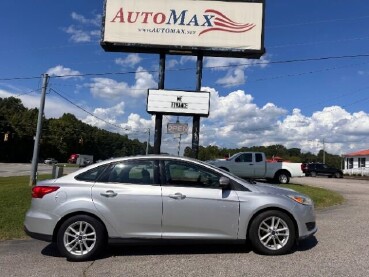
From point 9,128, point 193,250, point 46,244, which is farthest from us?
point 9,128

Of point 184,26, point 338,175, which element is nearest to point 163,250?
point 184,26

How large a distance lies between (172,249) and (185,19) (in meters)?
12.8

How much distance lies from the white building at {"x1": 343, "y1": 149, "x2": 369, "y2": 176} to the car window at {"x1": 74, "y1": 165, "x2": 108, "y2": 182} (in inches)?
2163

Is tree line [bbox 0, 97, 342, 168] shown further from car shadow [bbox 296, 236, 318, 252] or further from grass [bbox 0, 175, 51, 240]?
car shadow [bbox 296, 236, 318, 252]

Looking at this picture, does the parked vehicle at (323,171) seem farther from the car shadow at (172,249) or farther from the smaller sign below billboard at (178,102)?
the car shadow at (172,249)

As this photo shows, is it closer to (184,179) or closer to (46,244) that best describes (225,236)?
(184,179)

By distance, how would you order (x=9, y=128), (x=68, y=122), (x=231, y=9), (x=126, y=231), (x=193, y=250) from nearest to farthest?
1. (x=126, y=231)
2. (x=193, y=250)
3. (x=231, y=9)
4. (x=9, y=128)
5. (x=68, y=122)

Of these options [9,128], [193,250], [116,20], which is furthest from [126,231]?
[9,128]

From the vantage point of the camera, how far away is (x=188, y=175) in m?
→ 7.02

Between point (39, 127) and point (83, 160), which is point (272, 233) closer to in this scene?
point (39, 127)

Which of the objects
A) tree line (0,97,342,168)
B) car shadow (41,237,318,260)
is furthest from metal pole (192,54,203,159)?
tree line (0,97,342,168)

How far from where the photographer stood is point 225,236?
673 centimetres

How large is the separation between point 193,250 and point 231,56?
42.5 ft

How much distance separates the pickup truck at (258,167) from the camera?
2380 centimetres
